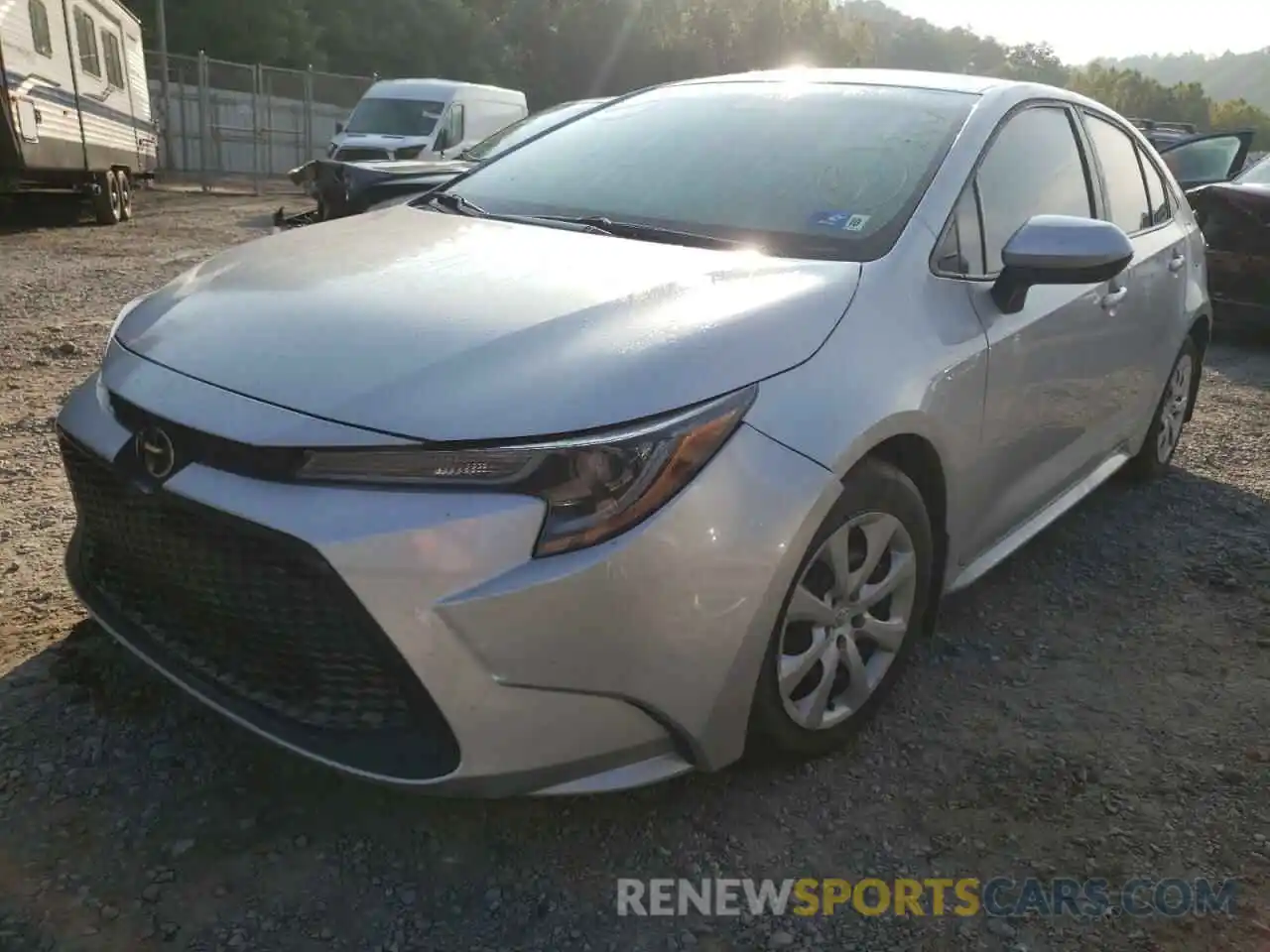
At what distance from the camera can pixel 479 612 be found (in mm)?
1840

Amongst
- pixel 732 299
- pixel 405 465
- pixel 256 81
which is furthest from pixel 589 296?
pixel 256 81

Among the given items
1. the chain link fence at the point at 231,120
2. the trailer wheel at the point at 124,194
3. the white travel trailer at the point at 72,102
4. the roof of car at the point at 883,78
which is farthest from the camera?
the chain link fence at the point at 231,120

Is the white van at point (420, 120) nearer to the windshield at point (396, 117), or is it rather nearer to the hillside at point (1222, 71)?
the windshield at point (396, 117)

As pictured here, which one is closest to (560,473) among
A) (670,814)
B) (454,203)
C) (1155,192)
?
(670,814)

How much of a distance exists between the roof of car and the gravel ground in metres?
1.59

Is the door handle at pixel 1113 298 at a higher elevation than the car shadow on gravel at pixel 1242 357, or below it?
higher

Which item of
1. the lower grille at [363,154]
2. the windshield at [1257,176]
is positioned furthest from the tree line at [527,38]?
the windshield at [1257,176]

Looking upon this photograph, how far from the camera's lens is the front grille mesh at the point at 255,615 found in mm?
1888

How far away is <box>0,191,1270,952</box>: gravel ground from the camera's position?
2.05 metres

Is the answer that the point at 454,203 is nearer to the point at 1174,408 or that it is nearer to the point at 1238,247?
the point at 1174,408

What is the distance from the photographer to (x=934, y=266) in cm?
Answer: 266

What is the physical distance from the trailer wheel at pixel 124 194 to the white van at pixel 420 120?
274 cm

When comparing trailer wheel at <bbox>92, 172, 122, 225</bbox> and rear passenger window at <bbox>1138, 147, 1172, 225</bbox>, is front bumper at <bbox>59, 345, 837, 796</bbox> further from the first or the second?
trailer wheel at <bbox>92, 172, 122, 225</bbox>

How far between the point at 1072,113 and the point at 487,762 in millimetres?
2954
